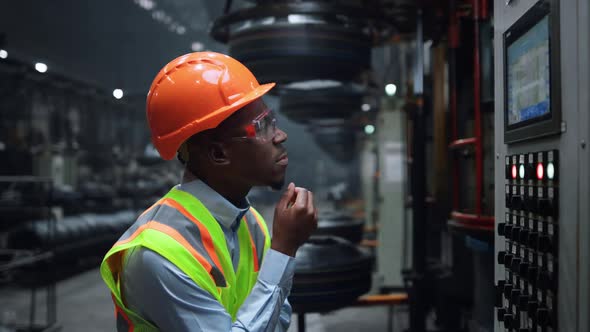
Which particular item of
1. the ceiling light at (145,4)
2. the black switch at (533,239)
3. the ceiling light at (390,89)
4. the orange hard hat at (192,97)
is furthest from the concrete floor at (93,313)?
the black switch at (533,239)

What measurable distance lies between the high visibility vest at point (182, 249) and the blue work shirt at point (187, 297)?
0.09 ft

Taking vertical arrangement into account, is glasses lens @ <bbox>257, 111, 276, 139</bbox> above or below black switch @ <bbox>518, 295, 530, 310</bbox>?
above

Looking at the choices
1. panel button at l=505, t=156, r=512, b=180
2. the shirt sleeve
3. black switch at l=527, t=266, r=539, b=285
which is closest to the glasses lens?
the shirt sleeve

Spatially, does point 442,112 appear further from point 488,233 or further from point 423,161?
point 488,233

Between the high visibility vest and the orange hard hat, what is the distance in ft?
0.62

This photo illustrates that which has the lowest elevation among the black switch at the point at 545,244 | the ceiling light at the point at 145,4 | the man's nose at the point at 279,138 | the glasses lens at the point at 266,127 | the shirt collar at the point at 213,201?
the black switch at the point at 545,244

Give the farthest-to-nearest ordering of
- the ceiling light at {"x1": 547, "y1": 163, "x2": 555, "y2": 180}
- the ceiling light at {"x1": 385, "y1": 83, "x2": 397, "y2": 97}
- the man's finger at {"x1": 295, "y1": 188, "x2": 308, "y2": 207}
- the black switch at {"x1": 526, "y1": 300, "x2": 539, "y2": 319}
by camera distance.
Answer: the ceiling light at {"x1": 385, "y1": 83, "x2": 397, "y2": 97} → the man's finger at {"x1": 295, "y1": 188, "x2": 308, "y2": 207} → the black switch at {"x1": 526, "y1": 300, "x2": 539, "y2": 319} → the ceiling light at {"x1": 547, "y1": 163, "x2": 555, "y2": 180}

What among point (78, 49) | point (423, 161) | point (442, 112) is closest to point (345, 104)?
point (442, 112)

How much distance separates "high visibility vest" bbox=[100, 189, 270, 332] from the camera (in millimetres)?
1381

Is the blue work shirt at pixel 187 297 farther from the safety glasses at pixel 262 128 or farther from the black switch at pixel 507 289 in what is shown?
the black switch at pixel 507 289

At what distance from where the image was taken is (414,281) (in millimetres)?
3686

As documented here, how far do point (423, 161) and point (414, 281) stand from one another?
0.86m

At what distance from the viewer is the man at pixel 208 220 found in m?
1.36

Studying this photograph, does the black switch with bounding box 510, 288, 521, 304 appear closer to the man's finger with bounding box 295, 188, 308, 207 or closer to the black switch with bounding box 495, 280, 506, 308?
the black switch with bounding box 495, 280, 506, 308
